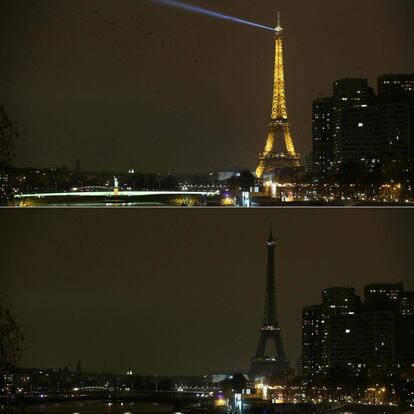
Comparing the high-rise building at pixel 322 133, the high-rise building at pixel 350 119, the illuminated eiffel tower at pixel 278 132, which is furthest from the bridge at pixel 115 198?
the high-rise building at pixel 322 133

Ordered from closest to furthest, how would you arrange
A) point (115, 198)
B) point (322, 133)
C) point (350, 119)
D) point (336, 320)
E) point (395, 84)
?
point (115, 198) → point (350, 119) → point (322, 133) → point (395, 84) → point (336, 320)

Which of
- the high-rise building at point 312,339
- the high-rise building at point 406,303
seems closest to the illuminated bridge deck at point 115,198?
the high-rise building at point 406,303


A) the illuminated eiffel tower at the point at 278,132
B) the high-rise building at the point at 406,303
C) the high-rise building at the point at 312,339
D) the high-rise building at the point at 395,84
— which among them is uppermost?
the high-rise building at the point at 395,84

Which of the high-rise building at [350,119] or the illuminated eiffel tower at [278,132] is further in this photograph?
the high-rise building at [350,119]

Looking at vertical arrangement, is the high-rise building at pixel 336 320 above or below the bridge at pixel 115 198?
below

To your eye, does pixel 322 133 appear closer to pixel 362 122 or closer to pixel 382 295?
pixel 362 122

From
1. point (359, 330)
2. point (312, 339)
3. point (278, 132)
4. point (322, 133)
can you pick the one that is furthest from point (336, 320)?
point (278, 132)

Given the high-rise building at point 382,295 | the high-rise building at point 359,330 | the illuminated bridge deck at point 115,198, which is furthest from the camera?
the high-rise building at point 382,295

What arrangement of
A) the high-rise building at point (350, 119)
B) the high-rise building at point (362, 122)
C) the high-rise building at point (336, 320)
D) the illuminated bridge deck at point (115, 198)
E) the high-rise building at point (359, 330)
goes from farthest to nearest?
the high-rise building at point (336, 320) < the high-rise building at point (359, 330) < the high-rise building at point (350, 119) < the high-rise building at point (362, 122) < the illuminated bridge deck at point (115, 198)

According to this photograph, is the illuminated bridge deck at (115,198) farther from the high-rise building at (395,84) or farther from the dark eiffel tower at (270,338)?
the dark eiffel tower at (270,338)
